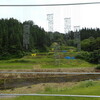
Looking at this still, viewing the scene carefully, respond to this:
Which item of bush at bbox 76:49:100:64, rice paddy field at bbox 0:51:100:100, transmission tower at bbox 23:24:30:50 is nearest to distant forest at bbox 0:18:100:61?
transmission tower at bbox 23:24:30:50

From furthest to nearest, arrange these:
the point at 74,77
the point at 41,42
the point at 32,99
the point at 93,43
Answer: the point at 74,77
the point at 93,43
the point at 41,42
the point at 32,99

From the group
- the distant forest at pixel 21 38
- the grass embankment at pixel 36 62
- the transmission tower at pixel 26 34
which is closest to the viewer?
the transmission tower at pixel 26 34

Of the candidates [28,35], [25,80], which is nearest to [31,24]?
[28,35]

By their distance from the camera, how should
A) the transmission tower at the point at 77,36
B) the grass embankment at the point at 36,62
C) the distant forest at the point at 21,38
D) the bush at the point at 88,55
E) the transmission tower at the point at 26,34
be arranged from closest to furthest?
the transmission tower at the point at 26,34 < the distant forest at the point at 21,38 < the transmission tower at the point at 77,36 < the bush at the point at 88,55 < the grass embankment at the point at 36,62

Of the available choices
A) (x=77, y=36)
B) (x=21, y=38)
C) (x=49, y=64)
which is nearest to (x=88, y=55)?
(x=77, y=36)

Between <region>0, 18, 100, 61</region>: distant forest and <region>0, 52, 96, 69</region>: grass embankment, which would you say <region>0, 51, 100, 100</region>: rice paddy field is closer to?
<region>0, 52, 96, 69</region>: grass embankment

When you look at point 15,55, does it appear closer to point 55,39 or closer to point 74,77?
point 55,39

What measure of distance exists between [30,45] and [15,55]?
967mm

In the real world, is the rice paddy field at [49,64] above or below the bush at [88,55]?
below

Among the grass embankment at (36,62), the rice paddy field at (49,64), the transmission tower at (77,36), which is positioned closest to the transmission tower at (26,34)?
the rice paddy field at (49,64)

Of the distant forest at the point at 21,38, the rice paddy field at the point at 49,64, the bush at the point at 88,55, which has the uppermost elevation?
the distant forest at the point at 21,38

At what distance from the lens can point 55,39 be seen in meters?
5.44

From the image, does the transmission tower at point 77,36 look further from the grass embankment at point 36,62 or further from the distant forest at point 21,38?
the grass embankment at point 36,62

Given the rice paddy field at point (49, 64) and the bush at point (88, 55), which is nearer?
the rice paddy field at point (49, 64)
